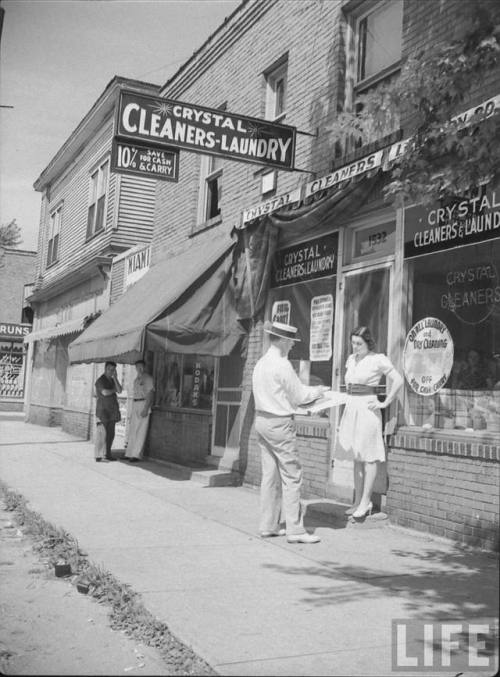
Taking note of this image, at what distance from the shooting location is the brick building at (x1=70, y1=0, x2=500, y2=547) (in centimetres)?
726

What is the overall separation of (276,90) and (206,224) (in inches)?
101

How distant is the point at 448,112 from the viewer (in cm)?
518

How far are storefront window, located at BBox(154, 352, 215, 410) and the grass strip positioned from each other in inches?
204

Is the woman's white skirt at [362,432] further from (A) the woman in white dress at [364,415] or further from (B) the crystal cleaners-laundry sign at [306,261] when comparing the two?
(B) the crystal cleaners-laundry sign at [306,261]

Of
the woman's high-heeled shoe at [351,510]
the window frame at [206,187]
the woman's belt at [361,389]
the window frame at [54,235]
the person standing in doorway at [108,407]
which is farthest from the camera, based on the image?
the window frame at [54,235]

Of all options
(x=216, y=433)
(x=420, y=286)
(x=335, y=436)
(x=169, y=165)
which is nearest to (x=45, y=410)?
(x=216, y=433)

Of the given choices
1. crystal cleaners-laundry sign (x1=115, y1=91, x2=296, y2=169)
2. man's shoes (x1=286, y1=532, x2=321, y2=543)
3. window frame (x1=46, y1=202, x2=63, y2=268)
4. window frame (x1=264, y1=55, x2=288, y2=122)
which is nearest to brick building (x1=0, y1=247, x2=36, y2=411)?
window frame (x1=46, y1=202, x2=63, y2=268)

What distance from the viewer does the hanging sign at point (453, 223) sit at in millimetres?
7086

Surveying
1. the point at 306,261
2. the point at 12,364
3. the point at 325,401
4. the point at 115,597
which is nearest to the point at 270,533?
the point at 325,401

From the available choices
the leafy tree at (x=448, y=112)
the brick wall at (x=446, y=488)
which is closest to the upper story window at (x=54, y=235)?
the brick wall at (x=446, y=488)

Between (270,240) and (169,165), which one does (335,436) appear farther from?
(169,165)

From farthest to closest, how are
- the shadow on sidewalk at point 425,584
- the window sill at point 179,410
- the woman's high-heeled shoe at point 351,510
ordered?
the window sill at point 179,410 → the woman's high-heeled shoe at point 351,510 → the shadow on sidewalk at point 425,584

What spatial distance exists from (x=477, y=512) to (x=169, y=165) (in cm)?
657

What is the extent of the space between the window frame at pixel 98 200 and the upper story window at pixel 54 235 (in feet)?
13.2
